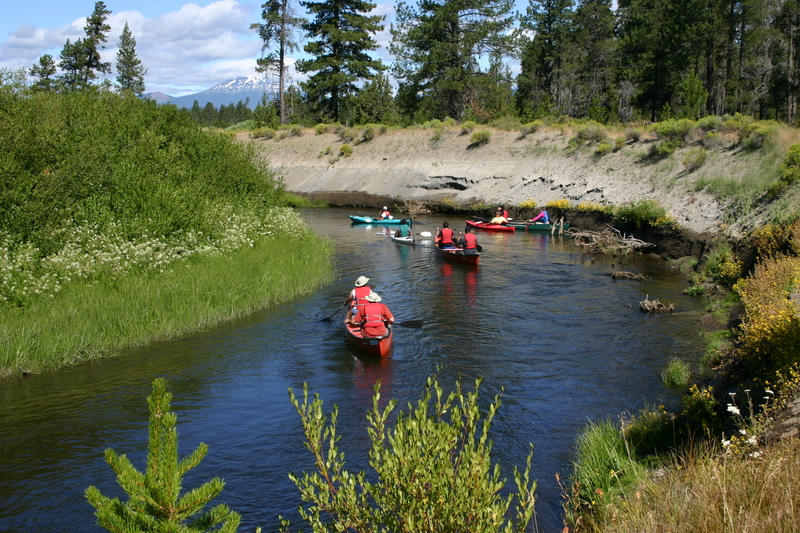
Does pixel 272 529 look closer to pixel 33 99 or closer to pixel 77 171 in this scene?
pixel 77 171

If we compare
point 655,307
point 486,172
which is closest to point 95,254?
point 655,307

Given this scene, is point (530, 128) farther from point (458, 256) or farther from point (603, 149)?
point (458, 256)

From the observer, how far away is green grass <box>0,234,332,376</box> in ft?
44.4

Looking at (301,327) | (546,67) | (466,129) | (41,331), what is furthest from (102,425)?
(546,67)

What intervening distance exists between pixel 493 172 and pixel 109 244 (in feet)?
114

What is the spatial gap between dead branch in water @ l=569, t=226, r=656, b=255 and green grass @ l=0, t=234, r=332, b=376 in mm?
13731

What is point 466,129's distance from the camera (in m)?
53.6

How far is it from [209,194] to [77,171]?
6.57 m

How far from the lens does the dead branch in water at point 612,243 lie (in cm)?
2912

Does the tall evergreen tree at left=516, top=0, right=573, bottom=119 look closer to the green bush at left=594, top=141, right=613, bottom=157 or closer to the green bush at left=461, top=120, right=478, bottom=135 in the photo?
the green bush at left=461, top=120, right=478, bottom=135

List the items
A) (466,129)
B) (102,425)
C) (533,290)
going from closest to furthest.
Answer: (102,425)
(533,290)
(466,129)

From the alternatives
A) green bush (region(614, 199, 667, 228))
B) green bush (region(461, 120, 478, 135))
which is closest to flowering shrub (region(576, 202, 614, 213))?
green bush (region(614, 199, 667, 228))

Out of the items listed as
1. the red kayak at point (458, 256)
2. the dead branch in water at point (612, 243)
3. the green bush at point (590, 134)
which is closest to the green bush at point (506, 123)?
the green bush at point (590, 134)

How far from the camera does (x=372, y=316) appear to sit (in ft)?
49.8
